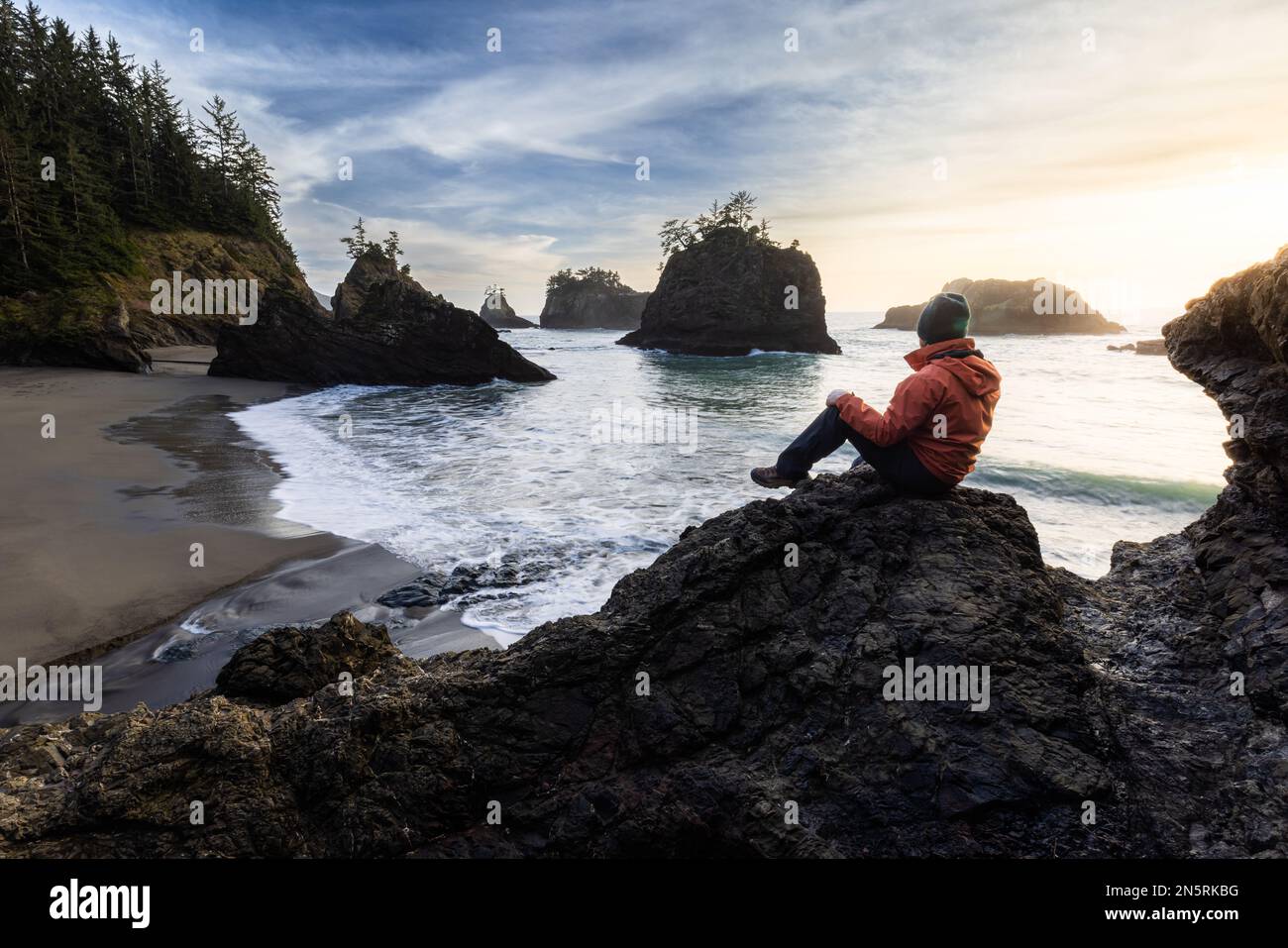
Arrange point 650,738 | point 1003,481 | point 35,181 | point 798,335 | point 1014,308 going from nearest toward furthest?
point 650,738 < point 1003,481 < point 35,181 < point 798,335 < point 1014,308

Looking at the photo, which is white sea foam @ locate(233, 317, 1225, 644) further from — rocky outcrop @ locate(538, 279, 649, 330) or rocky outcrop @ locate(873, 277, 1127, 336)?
rocky outcrop @ locate(538, 279, 649, 330)

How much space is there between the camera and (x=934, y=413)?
377 centimetres

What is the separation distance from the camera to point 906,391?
3.83 metres

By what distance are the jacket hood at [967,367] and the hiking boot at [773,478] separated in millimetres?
1157

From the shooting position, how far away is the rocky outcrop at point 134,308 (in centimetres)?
2473

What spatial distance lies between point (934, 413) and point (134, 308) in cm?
4402

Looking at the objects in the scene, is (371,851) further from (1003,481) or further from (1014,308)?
(1014,308)

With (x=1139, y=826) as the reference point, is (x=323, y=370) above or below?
above

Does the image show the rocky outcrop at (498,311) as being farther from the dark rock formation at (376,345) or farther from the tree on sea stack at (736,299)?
the dark rock formation at (376,345)

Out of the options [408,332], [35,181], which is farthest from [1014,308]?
[35,181]

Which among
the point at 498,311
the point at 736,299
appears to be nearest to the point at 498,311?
the point at 498,311

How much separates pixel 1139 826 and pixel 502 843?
2.53 m

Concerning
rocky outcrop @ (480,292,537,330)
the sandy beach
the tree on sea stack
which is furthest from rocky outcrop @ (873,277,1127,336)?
the sandy beach

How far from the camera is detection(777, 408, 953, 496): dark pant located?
388cm
